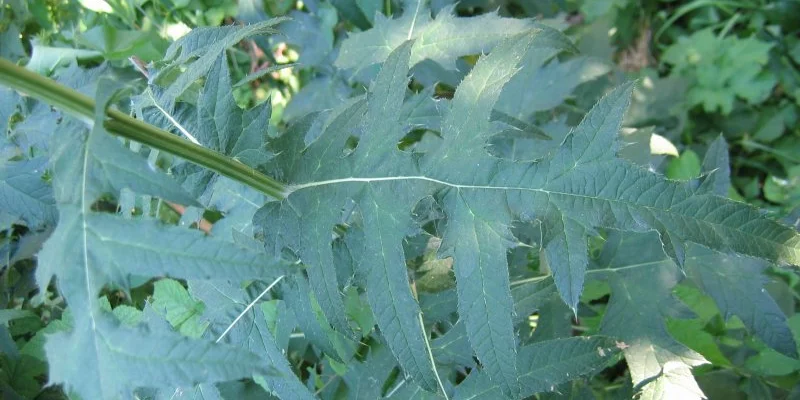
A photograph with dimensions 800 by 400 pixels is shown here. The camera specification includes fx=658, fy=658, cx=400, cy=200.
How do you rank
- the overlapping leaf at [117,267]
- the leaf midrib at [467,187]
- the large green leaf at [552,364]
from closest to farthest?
the overlapping leaf at [117,267]
the leaf midrib at [467,187]
the large green leaf at [552,364]

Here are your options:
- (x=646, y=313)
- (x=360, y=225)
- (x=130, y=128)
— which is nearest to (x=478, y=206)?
(x=360, y=225)

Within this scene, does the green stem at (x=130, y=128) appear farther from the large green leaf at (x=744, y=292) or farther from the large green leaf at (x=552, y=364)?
the large green leaf at (x=744, y=292)

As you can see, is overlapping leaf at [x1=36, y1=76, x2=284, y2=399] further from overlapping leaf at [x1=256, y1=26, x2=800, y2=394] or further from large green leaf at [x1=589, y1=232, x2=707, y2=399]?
large green leaf at [x1=589, y1=232, x2=707, y2=399]

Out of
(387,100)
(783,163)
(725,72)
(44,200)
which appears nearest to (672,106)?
(725,72)

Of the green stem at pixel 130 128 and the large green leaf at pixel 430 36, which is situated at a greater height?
the green stem at pixel 130 128

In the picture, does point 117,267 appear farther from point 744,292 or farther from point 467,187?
point 744,292

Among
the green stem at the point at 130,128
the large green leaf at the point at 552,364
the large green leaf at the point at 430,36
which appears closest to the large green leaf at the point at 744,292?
the large green leaf at the point at 552,364

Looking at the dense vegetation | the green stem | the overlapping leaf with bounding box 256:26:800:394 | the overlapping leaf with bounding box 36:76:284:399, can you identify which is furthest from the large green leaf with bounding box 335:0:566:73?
the overlapping leaf with bounding box 36:76:284:399
